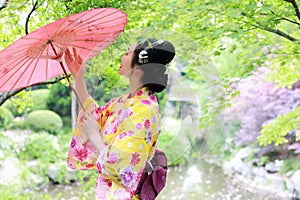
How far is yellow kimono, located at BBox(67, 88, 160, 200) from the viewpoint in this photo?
1845 millimetres

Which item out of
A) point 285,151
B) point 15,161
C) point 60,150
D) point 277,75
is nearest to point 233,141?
point 285,151

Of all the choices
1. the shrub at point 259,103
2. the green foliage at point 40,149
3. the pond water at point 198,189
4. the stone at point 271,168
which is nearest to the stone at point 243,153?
the shrub at point 259,103

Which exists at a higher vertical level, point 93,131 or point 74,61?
point 74,61

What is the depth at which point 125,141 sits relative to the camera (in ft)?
6.03

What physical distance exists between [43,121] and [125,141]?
747 cm

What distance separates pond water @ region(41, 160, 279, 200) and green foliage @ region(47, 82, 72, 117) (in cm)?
291

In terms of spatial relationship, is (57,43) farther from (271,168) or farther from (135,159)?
(271,168)

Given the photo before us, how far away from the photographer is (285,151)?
7.55 m

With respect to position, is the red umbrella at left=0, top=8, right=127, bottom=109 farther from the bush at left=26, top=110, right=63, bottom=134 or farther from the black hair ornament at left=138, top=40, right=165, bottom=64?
the bush at left=26, top=110, right=63, bottom=134

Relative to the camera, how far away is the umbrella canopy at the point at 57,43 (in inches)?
73.3

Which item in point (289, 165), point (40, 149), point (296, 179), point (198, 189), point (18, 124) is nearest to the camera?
point (296, 179)

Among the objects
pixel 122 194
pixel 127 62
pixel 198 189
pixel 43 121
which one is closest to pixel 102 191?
pixel 122 194

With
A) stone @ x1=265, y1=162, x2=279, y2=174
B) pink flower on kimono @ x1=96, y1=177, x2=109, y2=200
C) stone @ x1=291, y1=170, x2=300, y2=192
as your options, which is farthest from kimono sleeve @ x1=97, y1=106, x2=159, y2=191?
stone @ x1=265, y1=162, x2=279, y2=174

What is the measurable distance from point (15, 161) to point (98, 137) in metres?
5.51
